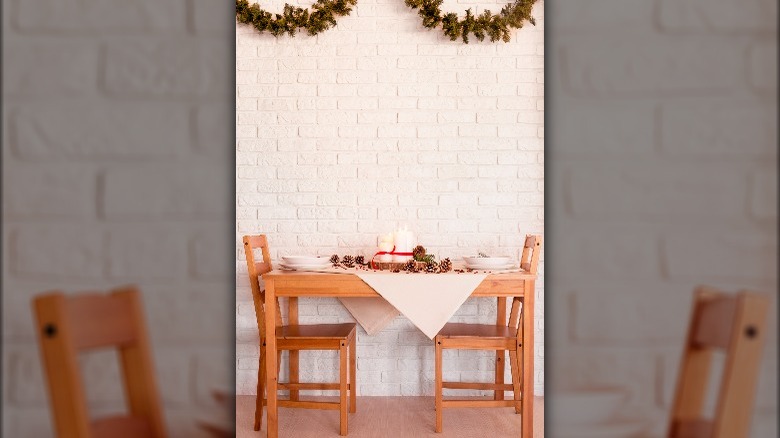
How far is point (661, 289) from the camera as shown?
1.39 ft

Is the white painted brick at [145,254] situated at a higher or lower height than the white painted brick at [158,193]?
lower

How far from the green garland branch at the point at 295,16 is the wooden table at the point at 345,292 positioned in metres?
1.26

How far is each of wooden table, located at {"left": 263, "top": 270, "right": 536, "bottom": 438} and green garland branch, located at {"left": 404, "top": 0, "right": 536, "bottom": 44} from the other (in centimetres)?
124

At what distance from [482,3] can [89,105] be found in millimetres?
3002

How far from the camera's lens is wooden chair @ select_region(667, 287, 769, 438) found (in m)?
0.39

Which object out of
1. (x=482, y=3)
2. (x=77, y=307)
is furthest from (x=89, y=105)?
(x=482, y=3)

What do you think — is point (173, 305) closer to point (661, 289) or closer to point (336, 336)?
point (661, 289)

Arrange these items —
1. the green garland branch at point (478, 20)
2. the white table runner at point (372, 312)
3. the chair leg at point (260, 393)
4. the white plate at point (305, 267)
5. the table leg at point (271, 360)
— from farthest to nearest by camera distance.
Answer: the green garland branch at point (478, 20) < the white table runner at point (372, 312) < the chair leg at point (260, 393) < the white plate at point (305, 267) < the table leg at point (271, 360)

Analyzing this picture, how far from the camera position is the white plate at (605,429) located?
430mm

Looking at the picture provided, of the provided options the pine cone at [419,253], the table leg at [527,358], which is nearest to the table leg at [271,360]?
the pine cone at [419,253]

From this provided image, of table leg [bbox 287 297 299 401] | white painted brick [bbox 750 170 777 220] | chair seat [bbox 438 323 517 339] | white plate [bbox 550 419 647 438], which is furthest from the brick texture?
table leg [bbox 287 297 299 401]

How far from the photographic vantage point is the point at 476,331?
110 inches

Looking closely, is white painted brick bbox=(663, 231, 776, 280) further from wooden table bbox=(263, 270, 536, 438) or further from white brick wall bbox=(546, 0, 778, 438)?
wooden table bbox=(263, 270, 536, 438)

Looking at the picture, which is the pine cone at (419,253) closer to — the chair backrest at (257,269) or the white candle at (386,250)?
the white candle at (386,250)
